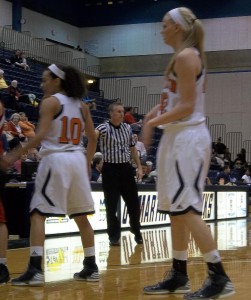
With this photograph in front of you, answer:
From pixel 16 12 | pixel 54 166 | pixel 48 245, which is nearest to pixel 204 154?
pixel 54 166

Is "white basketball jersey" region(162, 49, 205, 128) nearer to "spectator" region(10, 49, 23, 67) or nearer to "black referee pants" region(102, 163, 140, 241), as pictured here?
"black referee pants" region(102, 163, 140, 241)

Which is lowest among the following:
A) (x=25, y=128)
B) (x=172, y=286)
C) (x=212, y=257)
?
(x=172, y=286)

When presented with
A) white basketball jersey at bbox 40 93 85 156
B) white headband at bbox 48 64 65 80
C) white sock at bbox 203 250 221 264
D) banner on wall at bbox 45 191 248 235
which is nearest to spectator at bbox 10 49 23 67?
banner on wall at bbox 45 191 248 235

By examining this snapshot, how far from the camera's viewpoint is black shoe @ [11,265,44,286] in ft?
17.2

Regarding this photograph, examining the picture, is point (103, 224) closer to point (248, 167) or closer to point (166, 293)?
point (166, 293)

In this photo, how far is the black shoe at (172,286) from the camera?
4.90 meters

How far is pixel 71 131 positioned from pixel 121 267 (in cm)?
174

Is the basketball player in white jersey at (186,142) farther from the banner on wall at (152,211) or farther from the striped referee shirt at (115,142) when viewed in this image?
the striped referee shirt at (115,142)

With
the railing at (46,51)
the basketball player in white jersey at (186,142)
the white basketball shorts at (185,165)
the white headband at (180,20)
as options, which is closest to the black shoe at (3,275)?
the basketball player in white jersey at (186,142)

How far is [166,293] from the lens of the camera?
4.90m

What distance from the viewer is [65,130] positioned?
5.45 meters

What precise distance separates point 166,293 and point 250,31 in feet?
91.3

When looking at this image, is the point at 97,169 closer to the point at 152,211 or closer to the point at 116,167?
the point at 152,211

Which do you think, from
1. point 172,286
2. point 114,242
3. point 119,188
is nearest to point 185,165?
point 172,286
